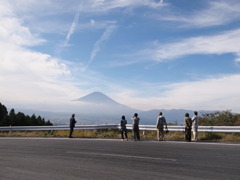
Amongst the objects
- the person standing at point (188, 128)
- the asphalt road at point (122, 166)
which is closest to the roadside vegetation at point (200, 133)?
the person standing at point (188, 128)

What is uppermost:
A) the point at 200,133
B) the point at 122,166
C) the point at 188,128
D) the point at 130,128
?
the point at 188,128

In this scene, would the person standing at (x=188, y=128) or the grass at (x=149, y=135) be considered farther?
the grass at (x=149, y=135)

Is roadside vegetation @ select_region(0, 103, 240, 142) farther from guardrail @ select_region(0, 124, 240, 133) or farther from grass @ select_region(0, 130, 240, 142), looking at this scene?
guardrail @ select_region(0, 124, 240, 133)

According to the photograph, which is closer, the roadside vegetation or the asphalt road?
the asphalt road

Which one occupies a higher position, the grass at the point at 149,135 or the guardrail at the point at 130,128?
the guardrail at the point at 130,128

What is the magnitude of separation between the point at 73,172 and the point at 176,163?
341 centimetres

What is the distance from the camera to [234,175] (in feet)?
21.6

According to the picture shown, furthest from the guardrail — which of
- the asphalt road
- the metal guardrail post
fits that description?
the asphalt road

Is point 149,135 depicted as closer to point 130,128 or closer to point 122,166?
point 130,128

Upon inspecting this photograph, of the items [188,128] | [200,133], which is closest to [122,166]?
[188,128]

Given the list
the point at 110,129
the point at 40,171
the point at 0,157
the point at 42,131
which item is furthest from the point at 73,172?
the point at 42,131

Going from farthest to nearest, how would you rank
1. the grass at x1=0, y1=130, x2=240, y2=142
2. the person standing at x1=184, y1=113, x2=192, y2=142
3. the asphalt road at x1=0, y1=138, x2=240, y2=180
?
the grass at x1=0, y1=130, x2=240, y2=142
the person standing at x1=184, y1=113, x2=192, y2=142
the asphalt road at x1=0, y1=138, x2=240, y2=180

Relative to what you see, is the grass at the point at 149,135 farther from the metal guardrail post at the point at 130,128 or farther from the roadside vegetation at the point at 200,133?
the metal guardrail post at the point at 130,128

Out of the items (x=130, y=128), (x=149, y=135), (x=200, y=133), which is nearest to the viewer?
(x=200, y=133)
